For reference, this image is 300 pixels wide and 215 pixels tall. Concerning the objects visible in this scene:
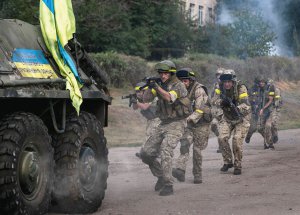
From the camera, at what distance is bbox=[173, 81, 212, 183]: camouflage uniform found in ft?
41.1

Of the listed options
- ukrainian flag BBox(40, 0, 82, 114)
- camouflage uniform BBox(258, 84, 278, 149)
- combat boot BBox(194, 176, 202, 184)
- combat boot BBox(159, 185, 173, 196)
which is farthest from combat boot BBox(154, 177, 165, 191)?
camouflage uniform BBox(258, 84, 278, 149)

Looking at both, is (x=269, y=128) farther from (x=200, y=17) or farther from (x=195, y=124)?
(x=200, y=17)

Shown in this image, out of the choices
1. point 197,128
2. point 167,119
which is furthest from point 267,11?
point 167,119

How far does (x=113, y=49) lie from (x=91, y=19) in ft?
15.8

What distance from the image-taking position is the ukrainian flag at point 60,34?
8.88 metres

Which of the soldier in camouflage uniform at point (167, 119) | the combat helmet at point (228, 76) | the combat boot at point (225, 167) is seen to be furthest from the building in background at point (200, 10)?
the soldier in camouflage uniform at point (167, 119)

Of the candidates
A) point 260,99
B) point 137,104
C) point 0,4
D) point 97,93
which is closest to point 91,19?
point 0,4

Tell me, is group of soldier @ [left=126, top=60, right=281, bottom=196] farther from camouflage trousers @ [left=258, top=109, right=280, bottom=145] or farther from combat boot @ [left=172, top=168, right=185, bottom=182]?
camouflage trousers @ [left=258, top=109, right=280, bottom=145]

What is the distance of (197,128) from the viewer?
1292cm

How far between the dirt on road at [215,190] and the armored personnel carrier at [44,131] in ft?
2.02

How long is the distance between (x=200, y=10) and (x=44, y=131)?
113 feet

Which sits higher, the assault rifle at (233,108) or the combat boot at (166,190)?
the assault rifle at (233,108)

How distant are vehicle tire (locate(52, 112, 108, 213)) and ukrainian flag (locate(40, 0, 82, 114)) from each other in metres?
0.44

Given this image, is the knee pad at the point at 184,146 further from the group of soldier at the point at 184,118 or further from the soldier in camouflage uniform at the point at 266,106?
the soldier in camouflage uniform at the point at 266,106
